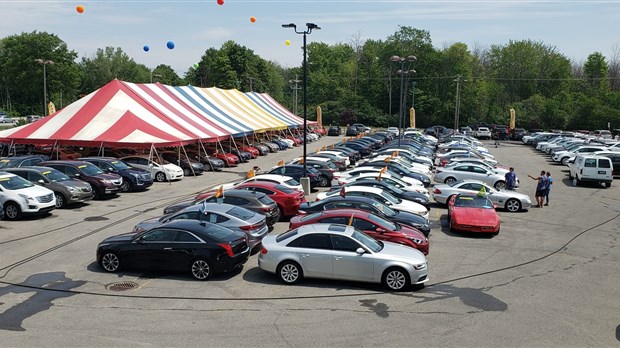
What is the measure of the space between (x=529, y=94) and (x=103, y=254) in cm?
9443

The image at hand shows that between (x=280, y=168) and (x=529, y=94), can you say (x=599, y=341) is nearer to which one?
(x=280, y=168)

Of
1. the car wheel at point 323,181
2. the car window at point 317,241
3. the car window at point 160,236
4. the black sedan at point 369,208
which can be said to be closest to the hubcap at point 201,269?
the car window at point 160,236

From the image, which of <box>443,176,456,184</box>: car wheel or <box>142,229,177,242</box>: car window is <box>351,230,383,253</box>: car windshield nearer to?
<box>142,229,177,242</box>: car window

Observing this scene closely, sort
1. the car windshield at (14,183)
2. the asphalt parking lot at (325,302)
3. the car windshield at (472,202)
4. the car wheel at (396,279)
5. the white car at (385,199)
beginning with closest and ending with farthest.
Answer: the asphalt parking lot at (325,302), the car wheel at (396,279), the white car at (385,199), the car windshield at (472,202), the car windshield at (14,183)

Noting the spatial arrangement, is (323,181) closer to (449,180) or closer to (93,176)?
(449,180)

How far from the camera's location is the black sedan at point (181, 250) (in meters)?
12.1

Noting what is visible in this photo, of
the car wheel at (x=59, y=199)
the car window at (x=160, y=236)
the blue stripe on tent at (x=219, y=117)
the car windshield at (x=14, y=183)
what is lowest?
the car wheel at (x=59, y=199)

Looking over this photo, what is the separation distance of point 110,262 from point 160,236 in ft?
4.57

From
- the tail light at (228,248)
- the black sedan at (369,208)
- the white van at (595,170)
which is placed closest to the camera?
the tail light at (228,248)

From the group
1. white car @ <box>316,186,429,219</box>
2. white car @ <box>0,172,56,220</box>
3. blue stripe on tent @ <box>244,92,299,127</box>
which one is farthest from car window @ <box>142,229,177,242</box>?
blue stripe on tent @ <box>244,92,299,127</box>

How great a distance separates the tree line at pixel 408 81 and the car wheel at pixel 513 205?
187ft

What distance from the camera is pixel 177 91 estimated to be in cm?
4175

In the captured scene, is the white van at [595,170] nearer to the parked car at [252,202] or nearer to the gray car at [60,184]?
the parked car at [252,202]

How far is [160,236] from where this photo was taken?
12.5 metres
